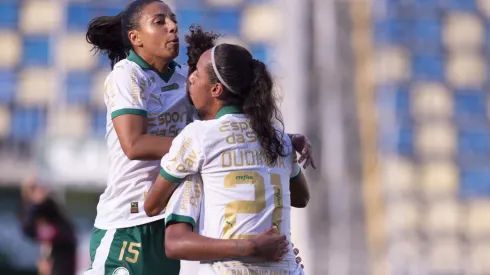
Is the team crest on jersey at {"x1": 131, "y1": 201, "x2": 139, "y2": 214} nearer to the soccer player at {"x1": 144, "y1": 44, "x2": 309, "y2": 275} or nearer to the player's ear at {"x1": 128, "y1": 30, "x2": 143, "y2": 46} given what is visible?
the soccer player at {"x1": 144, "y1": 44, "x2": 309, "y2": 275}

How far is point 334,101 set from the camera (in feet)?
101

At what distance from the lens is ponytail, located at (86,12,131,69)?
16.2 feet

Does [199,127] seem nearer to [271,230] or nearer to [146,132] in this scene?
[271,230]

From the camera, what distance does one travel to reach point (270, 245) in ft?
12.6

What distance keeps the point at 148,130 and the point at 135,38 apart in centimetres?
44

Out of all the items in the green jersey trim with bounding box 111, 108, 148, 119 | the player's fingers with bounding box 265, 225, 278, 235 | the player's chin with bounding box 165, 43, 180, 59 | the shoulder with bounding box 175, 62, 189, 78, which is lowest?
the player's fingers with bounding box 265, 225, 278, 235

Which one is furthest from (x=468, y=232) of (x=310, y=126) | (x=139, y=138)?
(x=139, y=138)

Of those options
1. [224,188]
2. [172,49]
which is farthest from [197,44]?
[224,188]

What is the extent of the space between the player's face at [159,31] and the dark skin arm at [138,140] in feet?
1.40

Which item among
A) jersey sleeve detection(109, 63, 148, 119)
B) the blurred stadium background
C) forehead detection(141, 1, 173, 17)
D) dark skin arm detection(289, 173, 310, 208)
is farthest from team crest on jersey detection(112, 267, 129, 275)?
the blurred stadium background

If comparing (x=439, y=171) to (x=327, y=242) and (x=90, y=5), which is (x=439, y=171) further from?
(x=90, y=5)

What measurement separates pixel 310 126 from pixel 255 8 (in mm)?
5828

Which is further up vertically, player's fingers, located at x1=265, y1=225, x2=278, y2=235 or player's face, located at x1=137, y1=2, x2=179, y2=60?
player's face, located at x1=137, y1=2, x2=179, y2=60

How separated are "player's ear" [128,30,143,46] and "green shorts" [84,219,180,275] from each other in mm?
797
